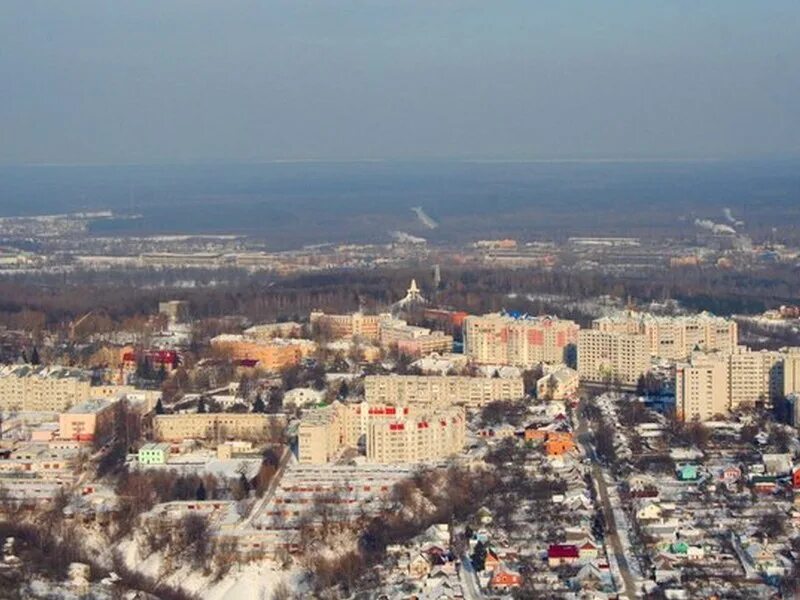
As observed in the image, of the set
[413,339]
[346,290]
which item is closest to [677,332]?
[413,339]

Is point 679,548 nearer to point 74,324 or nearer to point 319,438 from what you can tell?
point 319,438

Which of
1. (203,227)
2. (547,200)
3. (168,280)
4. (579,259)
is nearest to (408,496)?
(168,280)

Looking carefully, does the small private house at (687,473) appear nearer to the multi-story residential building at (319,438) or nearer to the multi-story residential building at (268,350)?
the multi-story residential building at (319,438)

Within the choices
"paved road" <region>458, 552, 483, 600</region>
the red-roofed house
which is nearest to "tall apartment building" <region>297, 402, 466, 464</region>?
"paved road" <region>458, 552, 483, 600</region>

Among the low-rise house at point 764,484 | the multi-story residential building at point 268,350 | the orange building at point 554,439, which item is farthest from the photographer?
the multi-story residential building at point 268,350

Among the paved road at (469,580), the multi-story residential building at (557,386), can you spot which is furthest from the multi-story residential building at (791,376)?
the paved road at (469,580)

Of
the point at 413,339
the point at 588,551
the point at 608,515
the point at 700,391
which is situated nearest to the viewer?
the point at 588,551

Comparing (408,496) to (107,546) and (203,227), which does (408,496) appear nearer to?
(107,546)
